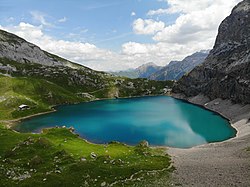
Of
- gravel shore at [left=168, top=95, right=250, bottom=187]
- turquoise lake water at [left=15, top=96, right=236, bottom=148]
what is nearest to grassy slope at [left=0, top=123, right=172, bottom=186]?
gravel shore at [left=168, top=95, right=250, bottom=187]

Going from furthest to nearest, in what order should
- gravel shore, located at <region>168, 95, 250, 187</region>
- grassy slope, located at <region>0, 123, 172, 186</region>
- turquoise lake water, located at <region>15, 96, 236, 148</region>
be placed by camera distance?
turquoise lake water, located at <region>15, 96, 236, 148</region> < gravel shore, located at <region>168, 95, 250, 187</region> < grassy slope, located at <region>0, 123, 172, 186</region>

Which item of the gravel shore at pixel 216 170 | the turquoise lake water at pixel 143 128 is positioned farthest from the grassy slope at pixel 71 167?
the turquoise lake water at pixel 143 128

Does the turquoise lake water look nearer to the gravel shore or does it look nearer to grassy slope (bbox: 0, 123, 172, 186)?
the gravel shore

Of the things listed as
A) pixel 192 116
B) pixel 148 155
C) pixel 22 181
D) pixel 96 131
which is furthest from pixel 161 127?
pixel 22 181

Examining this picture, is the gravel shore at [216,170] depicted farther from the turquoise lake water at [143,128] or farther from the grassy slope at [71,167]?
the turquoise lake water at [143,128]

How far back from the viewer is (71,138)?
300ft

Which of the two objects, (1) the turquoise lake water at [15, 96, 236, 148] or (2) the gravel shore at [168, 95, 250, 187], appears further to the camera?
(1) the turquoise lake water at [15, 96, 236, 148]

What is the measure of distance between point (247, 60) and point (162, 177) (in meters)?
171

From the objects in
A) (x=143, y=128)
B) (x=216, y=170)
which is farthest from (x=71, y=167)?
(x=143, y=128)

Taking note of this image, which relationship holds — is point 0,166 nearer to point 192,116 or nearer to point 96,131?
point 96,131

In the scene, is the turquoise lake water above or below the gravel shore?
below

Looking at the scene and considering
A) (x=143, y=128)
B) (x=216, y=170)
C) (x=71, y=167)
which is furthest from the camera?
(x=143, y=128)

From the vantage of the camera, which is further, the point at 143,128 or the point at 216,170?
the point at 143,128

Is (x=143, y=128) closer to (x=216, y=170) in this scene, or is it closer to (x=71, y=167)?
(x=216, y=170)
